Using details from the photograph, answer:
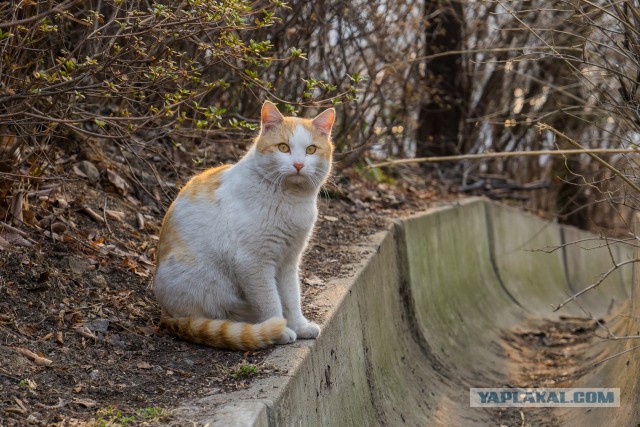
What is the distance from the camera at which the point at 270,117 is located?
4297mm

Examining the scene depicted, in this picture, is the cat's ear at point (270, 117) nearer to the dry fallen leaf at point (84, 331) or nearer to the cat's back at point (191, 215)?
the cat's back at point (191, 215)

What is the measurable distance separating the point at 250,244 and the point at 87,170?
228 centimetres

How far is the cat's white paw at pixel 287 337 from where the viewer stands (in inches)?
154

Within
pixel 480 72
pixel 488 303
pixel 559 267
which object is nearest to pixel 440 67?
pixel 480 72

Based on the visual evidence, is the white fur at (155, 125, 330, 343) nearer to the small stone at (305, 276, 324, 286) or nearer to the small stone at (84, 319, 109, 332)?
the small stone at (84, 319, 109, 332)

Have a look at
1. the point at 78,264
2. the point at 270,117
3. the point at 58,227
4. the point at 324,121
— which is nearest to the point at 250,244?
the point at 270,117

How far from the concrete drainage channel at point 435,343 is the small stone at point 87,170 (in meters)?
2.04

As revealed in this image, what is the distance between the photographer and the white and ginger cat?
4.06 m

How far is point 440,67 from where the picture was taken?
11.8 m

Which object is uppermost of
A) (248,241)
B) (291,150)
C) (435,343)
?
(291,150)

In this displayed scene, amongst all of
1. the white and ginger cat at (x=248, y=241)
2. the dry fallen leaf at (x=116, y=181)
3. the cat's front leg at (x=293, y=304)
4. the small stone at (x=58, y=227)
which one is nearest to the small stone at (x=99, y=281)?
the small stone at (x=58, y=227)

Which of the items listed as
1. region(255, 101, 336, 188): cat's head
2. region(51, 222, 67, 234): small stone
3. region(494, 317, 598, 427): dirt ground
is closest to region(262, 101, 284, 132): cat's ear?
region(255, 101, 336, 188): cat's head

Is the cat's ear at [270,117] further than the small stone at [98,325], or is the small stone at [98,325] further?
the cat's ear at [270,117]

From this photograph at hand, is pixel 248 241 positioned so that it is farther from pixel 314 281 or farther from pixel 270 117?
pixel 314 281
